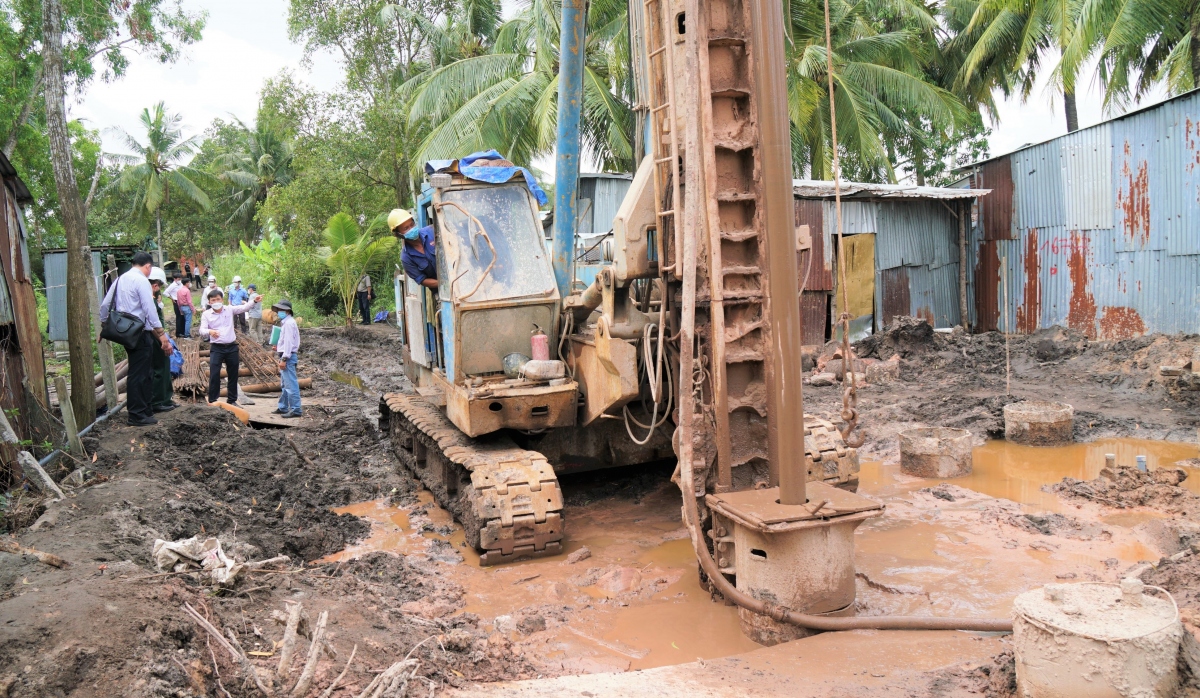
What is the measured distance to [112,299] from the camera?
8812 millimetres

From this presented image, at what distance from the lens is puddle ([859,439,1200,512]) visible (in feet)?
24.1

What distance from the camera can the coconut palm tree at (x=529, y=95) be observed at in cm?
1862

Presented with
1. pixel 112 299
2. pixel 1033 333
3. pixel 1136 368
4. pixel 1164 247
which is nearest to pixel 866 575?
pixel 112 299

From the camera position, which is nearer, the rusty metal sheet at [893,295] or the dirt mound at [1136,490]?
the dirt mound at [1136,490]

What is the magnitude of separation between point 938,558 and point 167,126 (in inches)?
1603

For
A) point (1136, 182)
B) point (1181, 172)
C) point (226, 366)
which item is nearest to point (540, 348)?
point (226, 366)

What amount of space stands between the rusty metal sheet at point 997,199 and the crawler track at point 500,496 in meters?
13.4

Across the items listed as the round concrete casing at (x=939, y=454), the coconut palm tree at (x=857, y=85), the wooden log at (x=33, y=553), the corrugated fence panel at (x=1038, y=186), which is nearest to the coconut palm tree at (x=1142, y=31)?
the corrugated fence panel at (x=1038, y=186)

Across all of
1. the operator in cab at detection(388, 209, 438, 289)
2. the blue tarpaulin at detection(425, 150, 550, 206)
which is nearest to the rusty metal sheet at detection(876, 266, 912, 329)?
the blue tarpaulin at detection(425, 150, 550, 206)

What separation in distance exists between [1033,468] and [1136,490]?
51.9 inches

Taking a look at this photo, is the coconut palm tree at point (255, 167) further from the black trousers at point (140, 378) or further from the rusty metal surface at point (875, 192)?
the black trousers at point (140, 378)

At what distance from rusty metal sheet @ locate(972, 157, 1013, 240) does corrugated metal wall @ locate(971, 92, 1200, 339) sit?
0.9 inches

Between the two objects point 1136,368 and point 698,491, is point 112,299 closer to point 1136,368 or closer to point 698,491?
point 698,491

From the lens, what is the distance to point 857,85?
2050 cm
